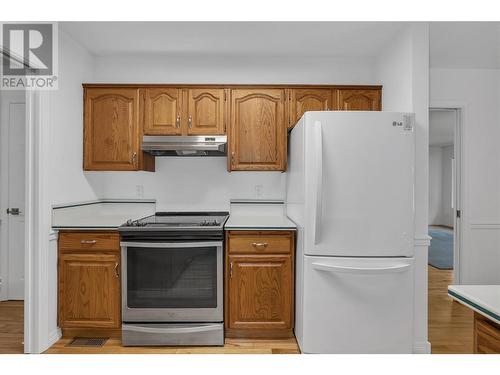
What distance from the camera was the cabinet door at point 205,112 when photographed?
9.70 feet

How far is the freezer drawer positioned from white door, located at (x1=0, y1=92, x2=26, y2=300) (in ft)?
9.66

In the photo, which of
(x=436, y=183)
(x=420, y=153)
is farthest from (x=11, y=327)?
(x=436, y=183)

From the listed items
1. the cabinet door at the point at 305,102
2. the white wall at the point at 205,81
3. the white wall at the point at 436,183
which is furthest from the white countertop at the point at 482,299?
the white wall at the point at 436,183

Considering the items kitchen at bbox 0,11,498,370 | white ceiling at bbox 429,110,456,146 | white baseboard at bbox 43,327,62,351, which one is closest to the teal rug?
white ceiling at bbox 429,110,456,146

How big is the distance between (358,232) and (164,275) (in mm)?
1413

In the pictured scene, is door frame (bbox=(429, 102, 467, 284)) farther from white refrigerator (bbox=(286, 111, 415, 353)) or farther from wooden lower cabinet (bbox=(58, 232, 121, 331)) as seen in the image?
wooden lower cabinet (bbox=(58, 232, 121, 331))

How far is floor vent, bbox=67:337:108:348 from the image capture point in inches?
97.4

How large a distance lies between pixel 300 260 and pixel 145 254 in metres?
1.13

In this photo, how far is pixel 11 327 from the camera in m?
2.75

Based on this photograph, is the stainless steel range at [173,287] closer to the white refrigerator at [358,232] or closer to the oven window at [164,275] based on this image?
the oven window at [164,275]

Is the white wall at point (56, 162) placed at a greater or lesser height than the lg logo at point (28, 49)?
lesser

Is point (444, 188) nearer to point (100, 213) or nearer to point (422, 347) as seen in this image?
point (422, 347)

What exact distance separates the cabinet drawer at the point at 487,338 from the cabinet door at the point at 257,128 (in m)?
1.97

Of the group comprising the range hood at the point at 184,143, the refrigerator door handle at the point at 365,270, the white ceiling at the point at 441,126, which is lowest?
the refrigerator door handle at the point at 365,270
